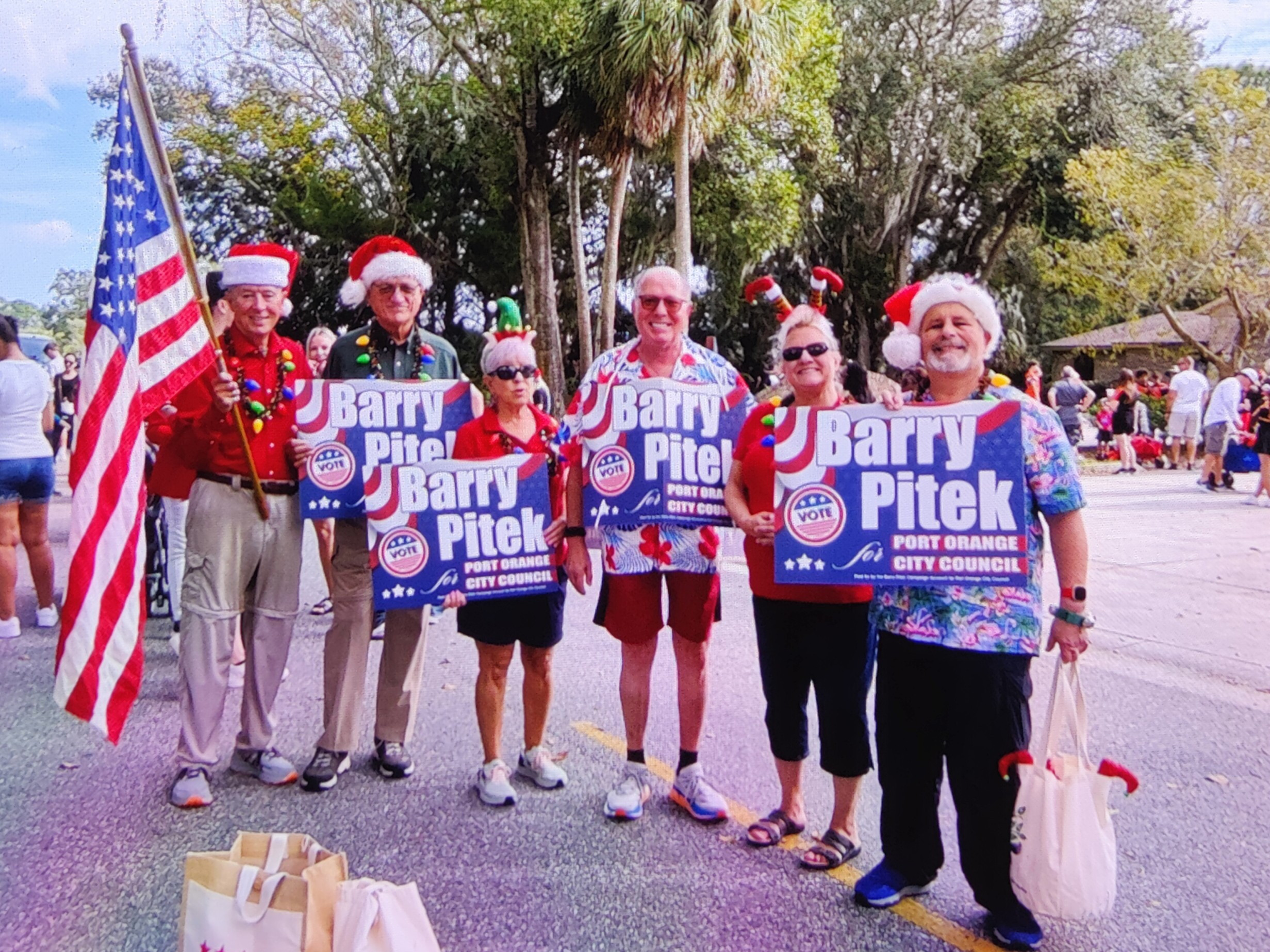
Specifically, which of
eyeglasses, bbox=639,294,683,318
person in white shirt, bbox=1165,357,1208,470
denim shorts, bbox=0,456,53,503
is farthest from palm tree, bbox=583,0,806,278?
eyeglasses, bbox=639,294,683,318

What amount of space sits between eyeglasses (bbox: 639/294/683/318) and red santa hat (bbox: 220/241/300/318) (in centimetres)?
135

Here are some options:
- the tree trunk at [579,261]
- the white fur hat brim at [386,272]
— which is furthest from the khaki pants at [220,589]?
the tree trunk at [579,261]

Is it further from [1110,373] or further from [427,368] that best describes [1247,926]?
[1110,373]

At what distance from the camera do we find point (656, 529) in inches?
145

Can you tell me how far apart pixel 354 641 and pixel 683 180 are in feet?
46.8

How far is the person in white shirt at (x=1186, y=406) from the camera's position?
1747 cm

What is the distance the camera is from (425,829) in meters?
3.72

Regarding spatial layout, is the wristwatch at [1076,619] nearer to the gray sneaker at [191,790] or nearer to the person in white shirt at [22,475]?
the gray sneaker at [191,790]

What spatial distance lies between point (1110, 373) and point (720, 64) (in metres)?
33.2

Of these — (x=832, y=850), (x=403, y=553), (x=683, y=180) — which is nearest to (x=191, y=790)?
(x=403, y=553)

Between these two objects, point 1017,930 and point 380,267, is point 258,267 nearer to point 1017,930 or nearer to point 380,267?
point 380,267

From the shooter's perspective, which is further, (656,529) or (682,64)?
(682,64)

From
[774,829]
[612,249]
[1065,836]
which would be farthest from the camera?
[612,249]

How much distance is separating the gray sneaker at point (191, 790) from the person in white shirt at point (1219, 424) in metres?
14.6
